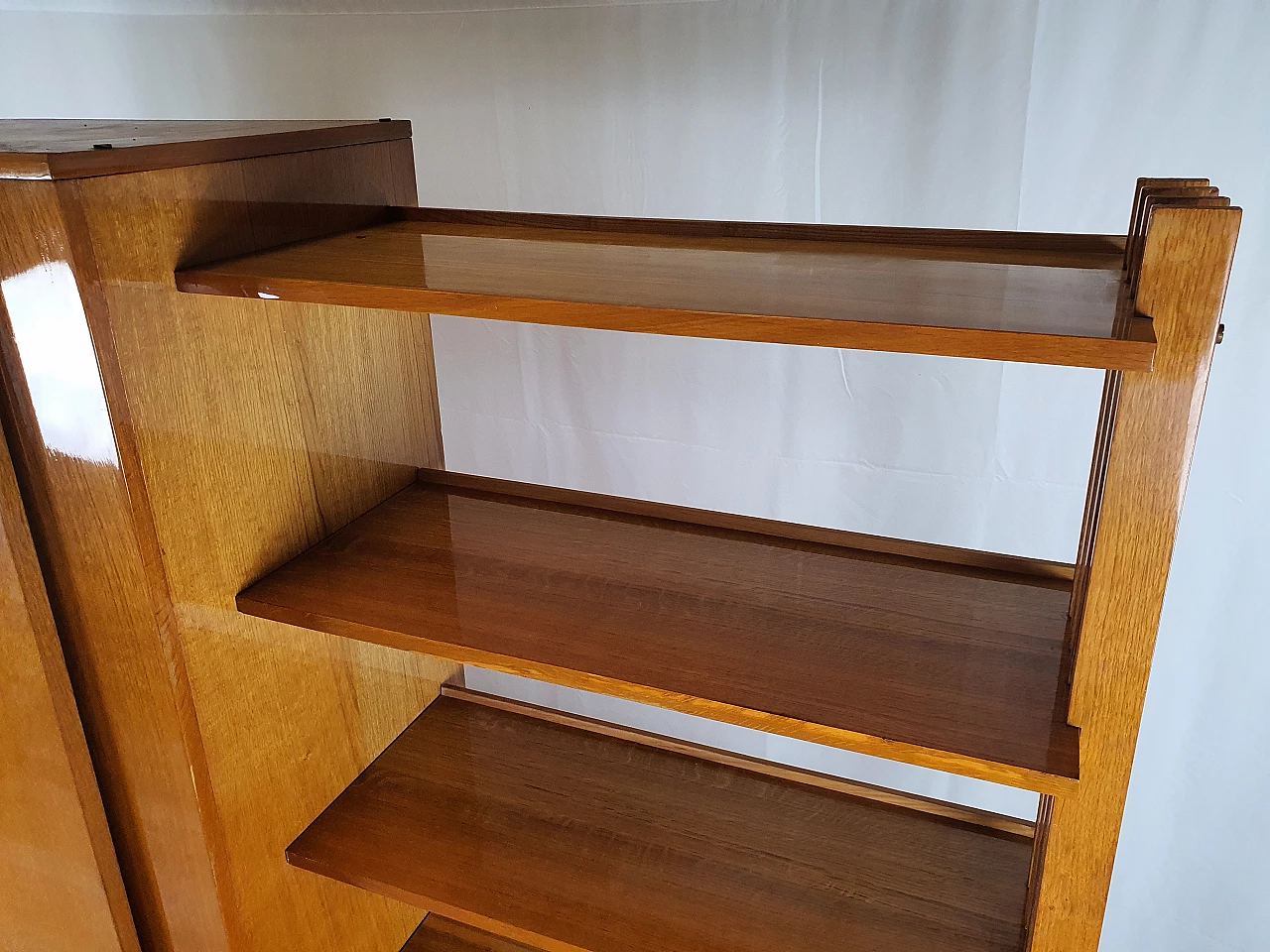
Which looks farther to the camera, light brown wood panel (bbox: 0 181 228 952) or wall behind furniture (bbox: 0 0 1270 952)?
wall behind furniture (bbox: 0 0 1270 952)

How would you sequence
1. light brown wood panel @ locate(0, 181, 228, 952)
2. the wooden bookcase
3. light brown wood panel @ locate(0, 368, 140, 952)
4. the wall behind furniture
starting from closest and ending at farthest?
the wooden bookcase < light brown wood panel @ locate(0, 181, 228, 952) < light brown wood panel @ locate(0, 368, 140, 952) < the wall behind furniture

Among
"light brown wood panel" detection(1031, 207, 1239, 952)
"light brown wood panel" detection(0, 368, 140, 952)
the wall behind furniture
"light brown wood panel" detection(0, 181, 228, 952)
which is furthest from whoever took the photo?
the wall behind furniture

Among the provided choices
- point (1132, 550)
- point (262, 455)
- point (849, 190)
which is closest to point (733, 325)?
point (1132, 550)

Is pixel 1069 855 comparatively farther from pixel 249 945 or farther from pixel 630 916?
pixel 249 945

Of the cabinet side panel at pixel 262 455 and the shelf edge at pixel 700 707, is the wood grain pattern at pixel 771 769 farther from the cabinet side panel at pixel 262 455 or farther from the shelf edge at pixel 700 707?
the shelf edge at pixel 700 707

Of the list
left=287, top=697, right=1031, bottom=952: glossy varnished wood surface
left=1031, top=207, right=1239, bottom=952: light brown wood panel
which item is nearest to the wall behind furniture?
left=287, top=697, right=1031, bottom=952: glossy varnished wood surface

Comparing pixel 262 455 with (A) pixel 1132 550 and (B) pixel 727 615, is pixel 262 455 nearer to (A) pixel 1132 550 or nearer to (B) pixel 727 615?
(B) pixel 727 615

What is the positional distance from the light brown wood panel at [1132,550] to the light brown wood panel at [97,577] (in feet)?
2.93

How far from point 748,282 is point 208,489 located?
633 millimetres

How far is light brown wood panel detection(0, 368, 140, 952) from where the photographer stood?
1043mm

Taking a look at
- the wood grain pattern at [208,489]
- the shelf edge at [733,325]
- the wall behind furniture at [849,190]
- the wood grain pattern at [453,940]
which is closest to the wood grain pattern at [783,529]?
the wood grain pattern at [208,489]

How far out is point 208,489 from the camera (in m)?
1.06

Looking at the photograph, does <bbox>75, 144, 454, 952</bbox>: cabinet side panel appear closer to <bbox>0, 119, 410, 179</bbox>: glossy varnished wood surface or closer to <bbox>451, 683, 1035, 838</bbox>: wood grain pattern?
<bbox>0, 119, 410, 179</bbox>: glossy varnished wood surface

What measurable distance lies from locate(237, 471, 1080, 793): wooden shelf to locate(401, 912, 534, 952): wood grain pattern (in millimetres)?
720
